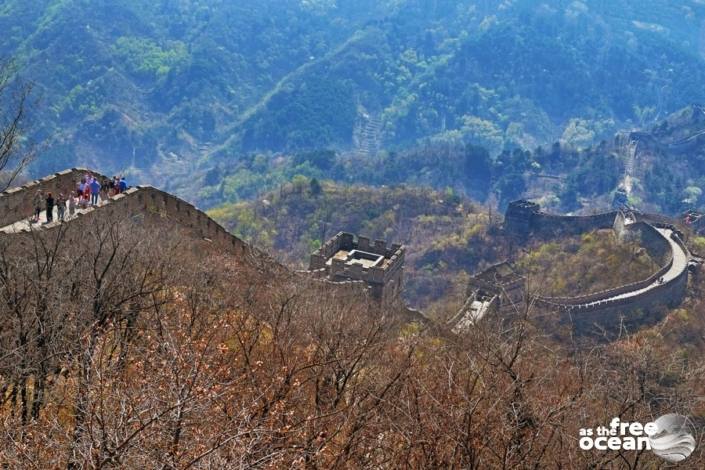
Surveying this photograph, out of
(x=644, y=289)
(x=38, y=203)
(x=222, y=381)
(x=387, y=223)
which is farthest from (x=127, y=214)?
(x=387, y=223)

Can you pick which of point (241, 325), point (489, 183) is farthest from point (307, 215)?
point (241, 325)

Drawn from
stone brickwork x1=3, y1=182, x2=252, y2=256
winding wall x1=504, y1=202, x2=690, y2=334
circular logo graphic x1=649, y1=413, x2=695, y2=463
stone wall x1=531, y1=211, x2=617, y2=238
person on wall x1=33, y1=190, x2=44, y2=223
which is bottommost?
winding wall x1=504, y1=202, x2=690, y2=334

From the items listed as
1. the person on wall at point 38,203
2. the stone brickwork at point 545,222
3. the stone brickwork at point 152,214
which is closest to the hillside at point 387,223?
the stone brickwork at point 545,222

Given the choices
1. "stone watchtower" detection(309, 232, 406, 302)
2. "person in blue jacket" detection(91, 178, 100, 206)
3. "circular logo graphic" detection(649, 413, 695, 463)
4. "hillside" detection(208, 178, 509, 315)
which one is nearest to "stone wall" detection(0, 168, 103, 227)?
"person in blue jacket" detection(91, 178, 100, 206)

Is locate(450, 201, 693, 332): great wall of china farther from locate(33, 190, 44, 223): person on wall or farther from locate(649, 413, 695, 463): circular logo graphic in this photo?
locate(649, 413, 695, 463): circular logo graphic

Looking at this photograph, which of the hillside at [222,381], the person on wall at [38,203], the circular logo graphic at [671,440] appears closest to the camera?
the hillside at [222,381]

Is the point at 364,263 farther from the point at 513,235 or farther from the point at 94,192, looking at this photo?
the point at 513,235

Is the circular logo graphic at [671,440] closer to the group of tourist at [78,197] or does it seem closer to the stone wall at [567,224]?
the group of tourist at [78,197]

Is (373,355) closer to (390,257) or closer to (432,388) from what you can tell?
(432,388)
